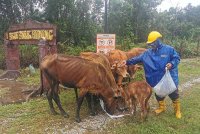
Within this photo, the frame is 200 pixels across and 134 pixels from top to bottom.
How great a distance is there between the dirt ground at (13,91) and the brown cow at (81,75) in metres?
2.19

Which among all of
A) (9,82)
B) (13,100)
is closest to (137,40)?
(9,82)

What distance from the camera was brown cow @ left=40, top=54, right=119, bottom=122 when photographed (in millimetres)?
6891

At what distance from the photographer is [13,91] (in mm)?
9836

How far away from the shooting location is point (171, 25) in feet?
84.8

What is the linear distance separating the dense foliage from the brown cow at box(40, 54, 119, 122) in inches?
387

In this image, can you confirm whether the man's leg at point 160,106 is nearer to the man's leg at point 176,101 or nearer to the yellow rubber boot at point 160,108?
the yellow rubber boot at point 160,108

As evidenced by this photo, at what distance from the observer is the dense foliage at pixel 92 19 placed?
19109 millimetres

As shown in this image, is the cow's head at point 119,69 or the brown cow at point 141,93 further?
the cow's head at point 119,69

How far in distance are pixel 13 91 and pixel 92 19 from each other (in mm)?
12099

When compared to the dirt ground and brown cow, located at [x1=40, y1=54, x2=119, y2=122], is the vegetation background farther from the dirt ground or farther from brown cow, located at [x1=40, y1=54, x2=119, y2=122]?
brown cow, located at [x1=40, y1=54, x2=119, y2=122]

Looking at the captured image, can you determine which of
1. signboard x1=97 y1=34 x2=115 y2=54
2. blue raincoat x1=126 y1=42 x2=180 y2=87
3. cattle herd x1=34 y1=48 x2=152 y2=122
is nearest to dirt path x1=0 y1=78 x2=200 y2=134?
cattle herd x1=34 y1=48 x2=152 y2=122

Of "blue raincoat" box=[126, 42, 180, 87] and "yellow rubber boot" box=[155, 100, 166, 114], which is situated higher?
"blue raincoat" box=[126, 42, 180, 87]

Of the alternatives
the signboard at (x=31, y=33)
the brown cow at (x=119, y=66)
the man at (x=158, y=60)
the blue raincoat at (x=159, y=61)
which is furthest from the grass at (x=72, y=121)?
the signboard at (x=31, y=33)

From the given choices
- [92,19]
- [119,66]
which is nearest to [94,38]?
[92,19]
